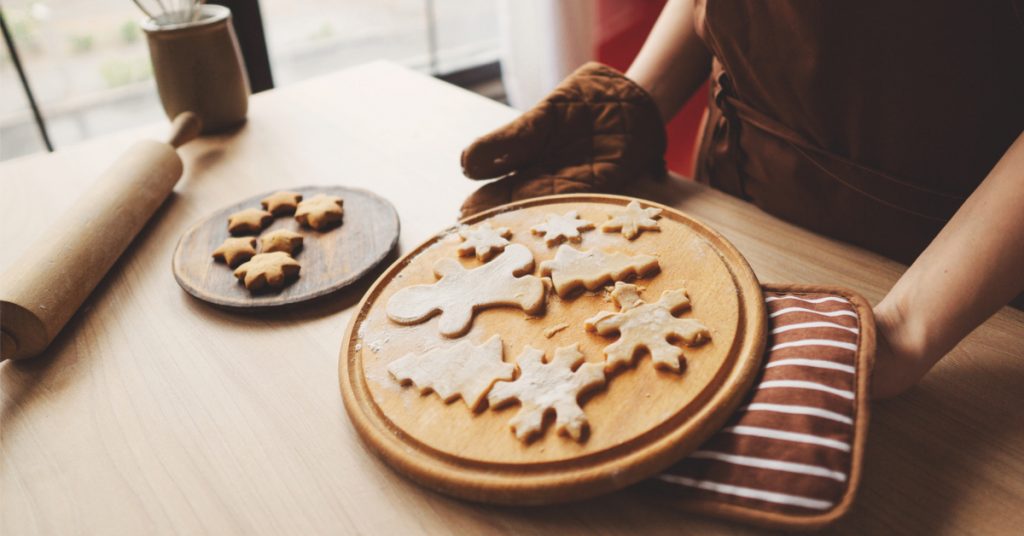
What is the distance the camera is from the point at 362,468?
60 cm

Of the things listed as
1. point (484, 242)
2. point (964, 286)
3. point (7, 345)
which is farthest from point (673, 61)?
point (7, 345)

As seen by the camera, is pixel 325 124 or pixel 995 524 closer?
pixel 995 524

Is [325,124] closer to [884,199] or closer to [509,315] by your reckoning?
[509,315]

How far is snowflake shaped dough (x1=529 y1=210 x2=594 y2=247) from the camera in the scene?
0.80 metres

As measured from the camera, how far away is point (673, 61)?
3.53ft

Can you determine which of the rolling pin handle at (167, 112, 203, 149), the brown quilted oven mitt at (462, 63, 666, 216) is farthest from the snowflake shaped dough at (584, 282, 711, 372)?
the rolling pin handle at (167, 112, 203, 149)

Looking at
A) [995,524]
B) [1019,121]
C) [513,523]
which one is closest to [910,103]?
[1019,121]

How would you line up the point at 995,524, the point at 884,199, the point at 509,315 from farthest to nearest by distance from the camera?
the point at 884,199
the point at 509,315
the point at 995,524

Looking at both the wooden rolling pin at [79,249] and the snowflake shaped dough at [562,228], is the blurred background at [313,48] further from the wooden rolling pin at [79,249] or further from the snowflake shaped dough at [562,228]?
the snowflake shaped dough at [562,228]

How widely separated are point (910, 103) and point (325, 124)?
97 centimetres

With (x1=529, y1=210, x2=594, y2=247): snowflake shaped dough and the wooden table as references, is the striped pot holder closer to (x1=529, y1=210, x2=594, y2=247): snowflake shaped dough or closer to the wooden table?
the wooden table

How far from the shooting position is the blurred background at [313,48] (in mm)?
1990

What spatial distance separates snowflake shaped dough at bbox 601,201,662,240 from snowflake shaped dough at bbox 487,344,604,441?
21cm

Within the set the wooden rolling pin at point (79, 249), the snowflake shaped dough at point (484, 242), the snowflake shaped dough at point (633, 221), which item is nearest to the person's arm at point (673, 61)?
the snowflake shaped dough at point (633, 221)
